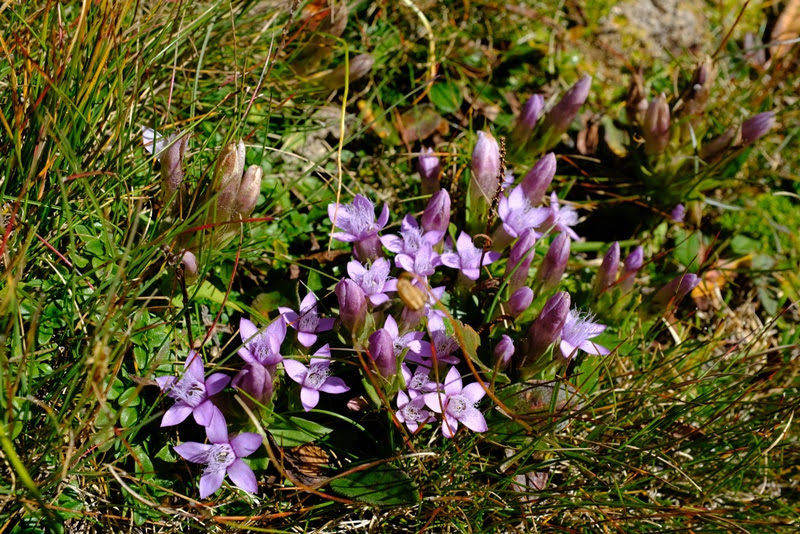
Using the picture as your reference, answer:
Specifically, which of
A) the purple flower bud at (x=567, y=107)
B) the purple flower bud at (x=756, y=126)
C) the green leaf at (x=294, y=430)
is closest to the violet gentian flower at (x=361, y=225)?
the green leaf at (x=294, y=430)

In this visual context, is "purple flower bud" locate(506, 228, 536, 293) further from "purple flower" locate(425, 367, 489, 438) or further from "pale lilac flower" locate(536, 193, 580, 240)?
"purple flower" locate(425, 367, 489, 438)

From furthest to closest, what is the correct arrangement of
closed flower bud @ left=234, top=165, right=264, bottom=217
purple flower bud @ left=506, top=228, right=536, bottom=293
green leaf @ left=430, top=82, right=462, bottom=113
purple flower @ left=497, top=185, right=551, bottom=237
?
green leaf @ left=430, top=82, right=462, bottom=113, purple flower @ left=497, top=185, right=551, bottom=237, purple flower bud @ left=506, top=228, right=536, bottom=293, closed flower bud @ left=234, top=165, right=264, bottom=217

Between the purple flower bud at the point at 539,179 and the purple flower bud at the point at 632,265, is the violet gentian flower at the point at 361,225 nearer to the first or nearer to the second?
the purple flower bud at the point at 539,179

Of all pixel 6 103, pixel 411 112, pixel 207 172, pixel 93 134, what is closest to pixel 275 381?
pixel 207 172

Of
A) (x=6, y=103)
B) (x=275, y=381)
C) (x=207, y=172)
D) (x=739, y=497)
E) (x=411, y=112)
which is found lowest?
(x=739, y=497)

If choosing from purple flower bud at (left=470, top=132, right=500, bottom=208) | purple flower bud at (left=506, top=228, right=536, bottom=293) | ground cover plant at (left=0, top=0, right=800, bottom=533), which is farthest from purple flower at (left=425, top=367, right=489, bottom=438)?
purple flower bud at (left=470, top=132, right=500, bottom=208)

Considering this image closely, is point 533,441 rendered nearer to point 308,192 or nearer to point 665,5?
point 308,192
